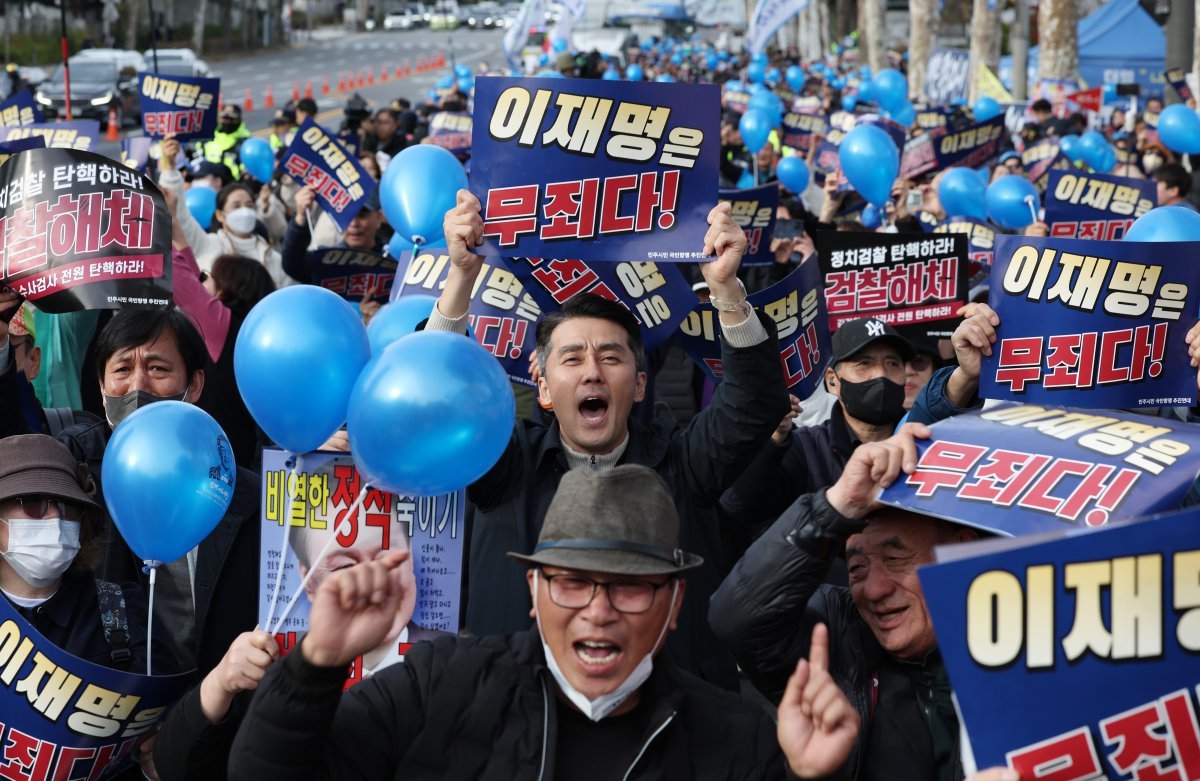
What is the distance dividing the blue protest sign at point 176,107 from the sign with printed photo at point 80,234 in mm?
6092

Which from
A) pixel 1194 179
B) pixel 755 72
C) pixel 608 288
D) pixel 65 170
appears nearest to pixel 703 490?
pixel 608 288

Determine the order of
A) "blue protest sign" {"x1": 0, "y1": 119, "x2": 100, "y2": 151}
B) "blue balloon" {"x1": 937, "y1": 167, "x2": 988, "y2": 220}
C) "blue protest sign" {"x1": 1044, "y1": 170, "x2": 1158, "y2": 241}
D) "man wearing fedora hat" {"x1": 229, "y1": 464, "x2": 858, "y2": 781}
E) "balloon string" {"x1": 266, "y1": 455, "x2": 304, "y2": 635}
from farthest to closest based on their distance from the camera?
"blue balloon" {"x1": 937, "y1": 167, "x2": 988, "y2": 220}, "blue protest sign" {"x1": 0, "y1": 119, "x2": 100, "y2": 151}, "blue protest sign" {"x1": 1044, "y1": 170, "x2": 1158, "y2": 241}, "balloon string" {"x1": 266, "y1": 455, "x2": 304, "y2": 635}, "man wearing fedora hat" {"x1": 229, "y1": 464, "x2": 858, "y2": 781}

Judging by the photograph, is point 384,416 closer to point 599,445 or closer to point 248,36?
point 599,445

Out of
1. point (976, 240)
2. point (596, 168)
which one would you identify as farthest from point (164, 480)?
point (976, 240)

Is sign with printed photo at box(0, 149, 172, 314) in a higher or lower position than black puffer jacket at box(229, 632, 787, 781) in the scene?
higher

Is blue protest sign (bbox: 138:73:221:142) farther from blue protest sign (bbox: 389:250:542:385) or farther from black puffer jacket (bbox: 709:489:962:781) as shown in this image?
black puffer jacket (bbox: 709:489:962:781)

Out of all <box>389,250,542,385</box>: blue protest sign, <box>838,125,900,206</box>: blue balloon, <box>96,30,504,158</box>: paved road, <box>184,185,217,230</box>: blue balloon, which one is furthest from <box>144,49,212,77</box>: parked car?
<box>389,250,542,385</box>: blue protest sign

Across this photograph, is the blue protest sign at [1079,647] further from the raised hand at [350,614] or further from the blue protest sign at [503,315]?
the blue protest sign at [503,315]

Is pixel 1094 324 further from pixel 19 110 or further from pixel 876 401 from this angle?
pixel 19 110

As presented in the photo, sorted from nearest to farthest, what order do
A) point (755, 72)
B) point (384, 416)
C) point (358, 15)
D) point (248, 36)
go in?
point (384, 416), point (755, 72), point (248, 36), point (358, 15)

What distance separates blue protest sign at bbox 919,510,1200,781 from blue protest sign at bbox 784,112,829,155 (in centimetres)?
1474

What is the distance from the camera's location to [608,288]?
17.7 feet

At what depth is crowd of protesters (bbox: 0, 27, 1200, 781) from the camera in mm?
2889

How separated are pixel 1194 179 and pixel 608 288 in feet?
30.8
